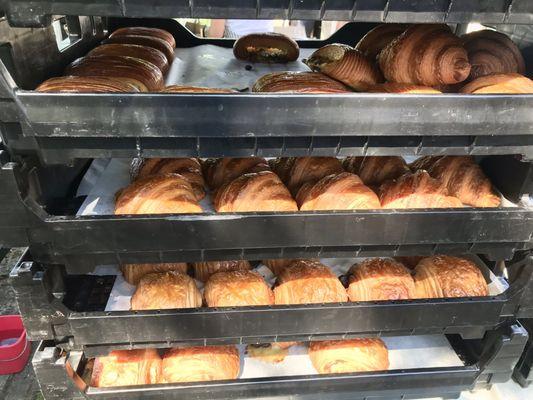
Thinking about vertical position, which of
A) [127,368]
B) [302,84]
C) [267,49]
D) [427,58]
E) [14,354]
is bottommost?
[14,354]

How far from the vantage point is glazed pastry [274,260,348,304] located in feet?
4.92

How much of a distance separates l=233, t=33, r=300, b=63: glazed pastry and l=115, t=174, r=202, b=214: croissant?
1219 millimetres

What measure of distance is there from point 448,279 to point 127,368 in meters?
1.16

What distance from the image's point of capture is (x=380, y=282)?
154 centimetres

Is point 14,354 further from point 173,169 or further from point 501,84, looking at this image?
point 501,84

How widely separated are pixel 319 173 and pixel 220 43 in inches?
56.9

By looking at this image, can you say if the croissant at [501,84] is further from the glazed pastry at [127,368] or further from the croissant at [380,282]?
the glazed pastry at [127,368]

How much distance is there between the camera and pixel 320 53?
6.40ft

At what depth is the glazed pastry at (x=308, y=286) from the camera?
1.50 metres

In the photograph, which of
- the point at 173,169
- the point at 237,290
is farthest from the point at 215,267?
the point at 173,169

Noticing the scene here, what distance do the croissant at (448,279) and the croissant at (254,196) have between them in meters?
0.57

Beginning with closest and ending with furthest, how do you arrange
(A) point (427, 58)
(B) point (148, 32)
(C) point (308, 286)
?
(A) point (427, 58) < (C) point (308, 286) < (B) point (148, 32)

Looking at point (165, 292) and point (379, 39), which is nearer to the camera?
point (165, 292)

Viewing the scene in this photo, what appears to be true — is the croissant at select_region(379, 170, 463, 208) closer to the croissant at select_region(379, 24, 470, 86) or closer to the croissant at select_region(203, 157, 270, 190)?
the croissant at select_region(379, 24, 470, 86)
